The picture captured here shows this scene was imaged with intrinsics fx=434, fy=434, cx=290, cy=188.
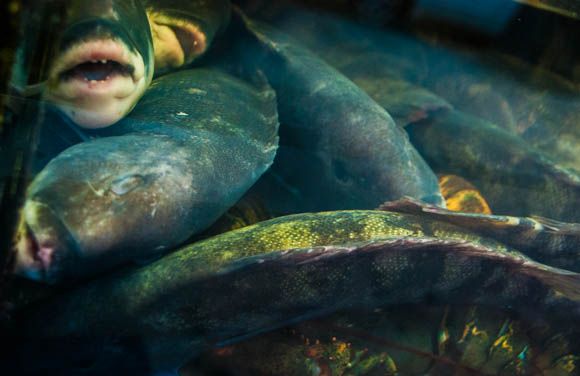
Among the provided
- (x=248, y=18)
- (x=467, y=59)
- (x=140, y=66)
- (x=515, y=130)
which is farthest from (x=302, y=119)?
(x=515, y=130)

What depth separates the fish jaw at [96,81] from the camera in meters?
2.23

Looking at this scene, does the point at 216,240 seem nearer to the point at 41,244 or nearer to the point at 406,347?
the point at 41,244

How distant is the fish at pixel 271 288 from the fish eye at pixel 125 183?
0.43 metres

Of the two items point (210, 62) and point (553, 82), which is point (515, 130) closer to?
point (553, 82)

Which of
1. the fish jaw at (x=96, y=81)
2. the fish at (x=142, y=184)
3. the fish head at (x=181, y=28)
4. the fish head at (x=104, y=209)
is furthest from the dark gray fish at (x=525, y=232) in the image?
the fish head at (x=181, y=28)

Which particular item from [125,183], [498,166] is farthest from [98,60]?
[498,166]

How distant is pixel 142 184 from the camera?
8.04ft

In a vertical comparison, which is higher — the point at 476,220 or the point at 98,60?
the point at 98,60

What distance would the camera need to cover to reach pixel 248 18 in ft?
15.4

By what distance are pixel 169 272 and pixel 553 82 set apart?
15.8 feet

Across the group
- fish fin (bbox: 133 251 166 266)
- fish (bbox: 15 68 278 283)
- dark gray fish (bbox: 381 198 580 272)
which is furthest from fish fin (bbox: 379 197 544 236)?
fish fin (bbox: 133 251 166 266)

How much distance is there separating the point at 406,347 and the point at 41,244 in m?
1.91

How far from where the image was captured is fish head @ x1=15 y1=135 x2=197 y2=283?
2.02 metres

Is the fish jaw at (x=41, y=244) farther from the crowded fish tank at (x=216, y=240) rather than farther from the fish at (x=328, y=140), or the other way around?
the fish at (x=328, y=140)
